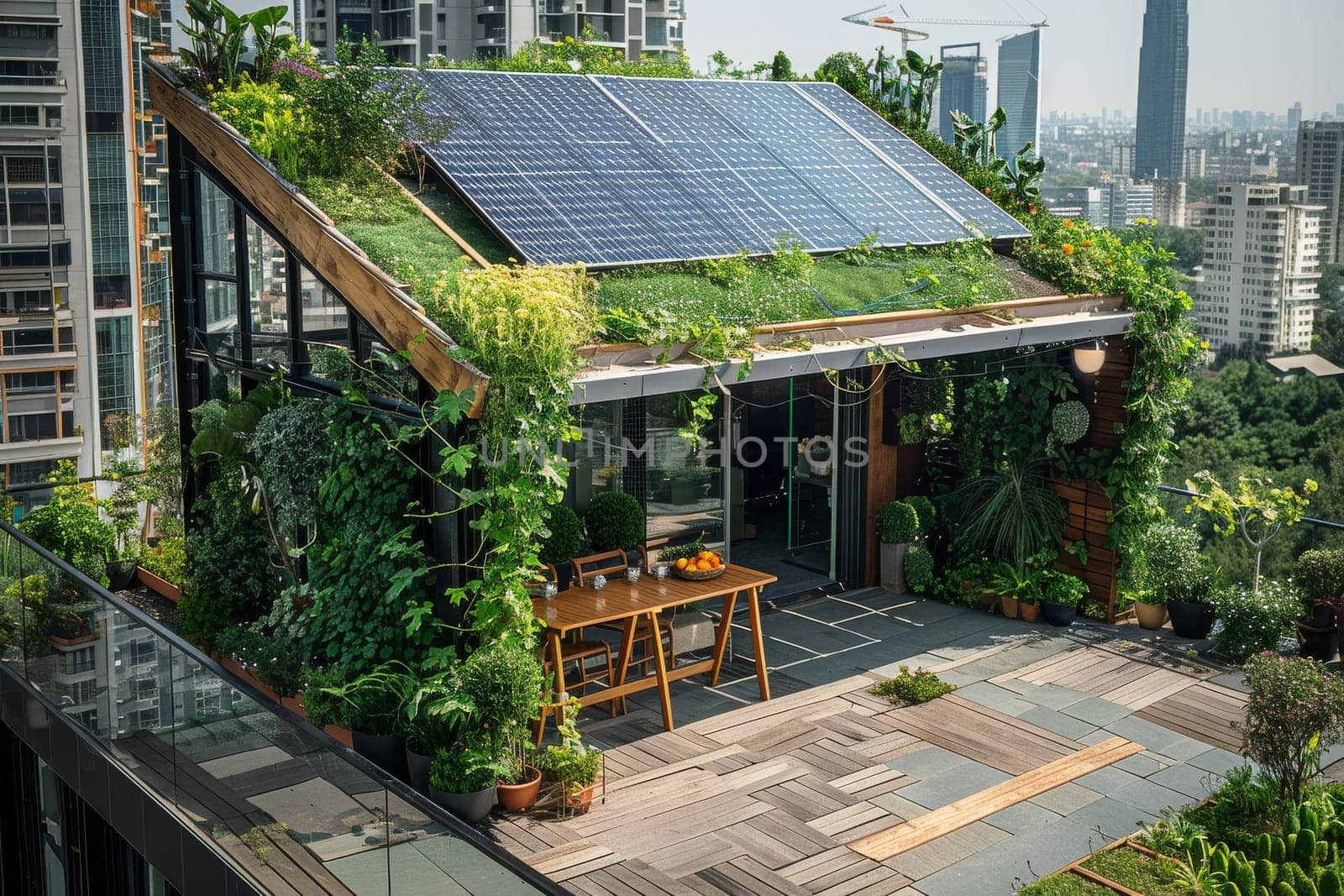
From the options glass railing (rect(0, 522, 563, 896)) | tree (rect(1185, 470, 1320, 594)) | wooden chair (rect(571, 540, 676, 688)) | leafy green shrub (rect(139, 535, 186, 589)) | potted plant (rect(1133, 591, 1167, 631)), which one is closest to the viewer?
glass railing (rect(0, 522, 563, 896))

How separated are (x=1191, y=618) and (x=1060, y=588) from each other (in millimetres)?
1121

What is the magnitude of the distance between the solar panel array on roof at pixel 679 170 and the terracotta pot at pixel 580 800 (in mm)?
3612

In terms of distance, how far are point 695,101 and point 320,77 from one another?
4.17 metres

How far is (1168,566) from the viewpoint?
1143 cm

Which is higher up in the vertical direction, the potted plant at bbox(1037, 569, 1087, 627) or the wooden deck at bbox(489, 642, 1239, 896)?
the potted plant at bbox(1037, 569, 1087, 627)

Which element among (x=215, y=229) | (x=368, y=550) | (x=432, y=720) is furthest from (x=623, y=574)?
(x=215, y=229)

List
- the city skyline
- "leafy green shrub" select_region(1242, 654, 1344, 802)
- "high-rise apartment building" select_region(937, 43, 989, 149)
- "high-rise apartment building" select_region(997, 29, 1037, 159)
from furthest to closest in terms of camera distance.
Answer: the city skyline < "high-rise apartment building" select_region(997, 29, 1037, 159) < "high-rise apartment building" select_region(937, 43, 989, 149) < "leafy green shrub" select_region(1242, 654, 1344, 802)

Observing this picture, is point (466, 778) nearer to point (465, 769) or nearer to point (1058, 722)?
point (465, 769)

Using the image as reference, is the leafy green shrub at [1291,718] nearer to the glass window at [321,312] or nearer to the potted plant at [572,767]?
the potted plant at [572,767]

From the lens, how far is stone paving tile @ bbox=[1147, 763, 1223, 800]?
28.1 ft

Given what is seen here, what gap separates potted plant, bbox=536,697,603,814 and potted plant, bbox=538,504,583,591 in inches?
99.8

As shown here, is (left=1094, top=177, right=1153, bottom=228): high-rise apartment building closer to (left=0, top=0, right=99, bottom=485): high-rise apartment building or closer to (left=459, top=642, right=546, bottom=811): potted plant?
(left=0, top=0, right=99, bottom=485): high-rise apartment building

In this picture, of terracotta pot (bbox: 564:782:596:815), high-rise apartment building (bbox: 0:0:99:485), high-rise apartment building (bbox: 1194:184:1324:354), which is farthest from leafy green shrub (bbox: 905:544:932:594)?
high-rise apartment building (bbox: 1194:184:1324:354)

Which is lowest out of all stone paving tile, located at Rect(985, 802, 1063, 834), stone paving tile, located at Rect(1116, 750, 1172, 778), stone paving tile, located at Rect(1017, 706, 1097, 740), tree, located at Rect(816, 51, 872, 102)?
stone paving tile, located at Rect(985, 802, 1063, 834)
